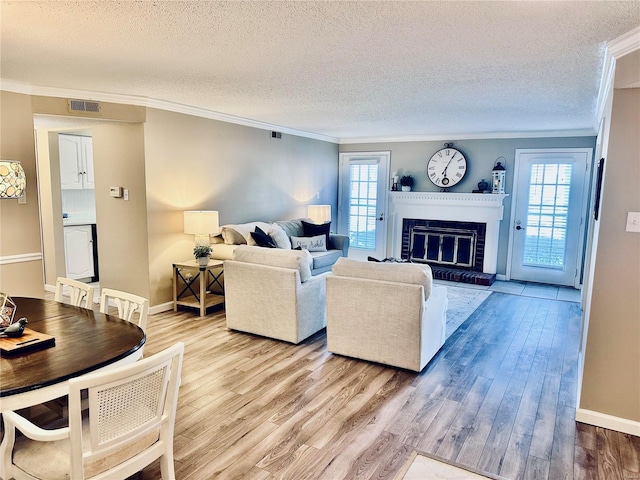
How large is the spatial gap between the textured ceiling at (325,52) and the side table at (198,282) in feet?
6.20

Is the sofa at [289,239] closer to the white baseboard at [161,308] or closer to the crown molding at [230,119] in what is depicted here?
the white baseboard at [161,308]

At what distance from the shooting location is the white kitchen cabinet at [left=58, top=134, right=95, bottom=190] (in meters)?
6.22

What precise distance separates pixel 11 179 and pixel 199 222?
6.04 ft

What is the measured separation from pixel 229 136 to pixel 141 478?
4.49 metres

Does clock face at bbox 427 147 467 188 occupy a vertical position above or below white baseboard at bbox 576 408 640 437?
above

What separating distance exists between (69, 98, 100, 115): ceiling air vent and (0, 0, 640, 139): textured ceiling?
0.15 meters

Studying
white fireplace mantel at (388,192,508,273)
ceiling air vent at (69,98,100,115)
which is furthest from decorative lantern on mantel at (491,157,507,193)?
ceiling air vent at (69,98,100,115)

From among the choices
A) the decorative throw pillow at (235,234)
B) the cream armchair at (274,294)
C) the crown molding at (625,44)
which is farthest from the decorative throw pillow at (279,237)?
the crown molding at (625,44)

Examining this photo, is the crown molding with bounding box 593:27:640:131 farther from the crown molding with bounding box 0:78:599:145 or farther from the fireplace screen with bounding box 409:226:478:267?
the fireplace screen with bounding box 409:226:478:267

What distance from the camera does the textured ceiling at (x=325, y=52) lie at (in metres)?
2.22

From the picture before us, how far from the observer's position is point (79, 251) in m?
6.22

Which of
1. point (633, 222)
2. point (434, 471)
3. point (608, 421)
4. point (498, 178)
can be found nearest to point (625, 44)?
point (633, 222)

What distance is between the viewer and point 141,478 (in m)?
2.18

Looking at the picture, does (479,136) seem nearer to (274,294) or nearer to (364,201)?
(364,201)
